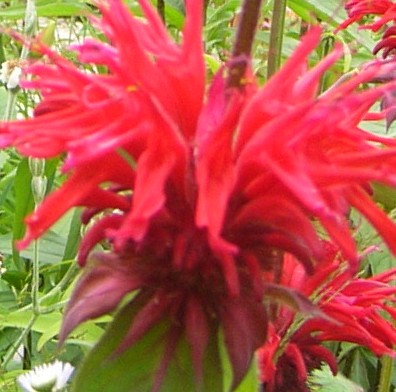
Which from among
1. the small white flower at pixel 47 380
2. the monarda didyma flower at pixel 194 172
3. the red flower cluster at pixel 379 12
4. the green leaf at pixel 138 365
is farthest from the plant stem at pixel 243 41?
the red flower cluster at pixel 379 12

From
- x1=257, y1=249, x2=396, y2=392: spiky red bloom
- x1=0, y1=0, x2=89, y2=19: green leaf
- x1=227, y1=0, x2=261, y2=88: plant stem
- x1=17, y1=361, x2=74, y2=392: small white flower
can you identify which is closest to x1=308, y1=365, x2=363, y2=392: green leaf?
x1=257, y1=249, x2=396, y2=392: spiky red bloom

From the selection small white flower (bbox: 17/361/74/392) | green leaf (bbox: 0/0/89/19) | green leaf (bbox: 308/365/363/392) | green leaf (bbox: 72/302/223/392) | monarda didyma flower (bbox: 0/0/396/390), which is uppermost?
monarda didyma flower (bbox: 0/0/396/390)

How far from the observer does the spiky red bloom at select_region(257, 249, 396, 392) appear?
773 millimetres

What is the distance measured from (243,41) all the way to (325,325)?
0.34m

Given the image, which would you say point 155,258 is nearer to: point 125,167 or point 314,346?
point 125,167

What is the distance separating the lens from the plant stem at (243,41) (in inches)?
22.2

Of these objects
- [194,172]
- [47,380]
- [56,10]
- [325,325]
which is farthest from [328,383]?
[56,10]

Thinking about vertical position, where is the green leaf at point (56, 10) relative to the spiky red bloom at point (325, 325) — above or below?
above

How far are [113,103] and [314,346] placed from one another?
1.33 ft

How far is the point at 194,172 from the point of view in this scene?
0.56 meters

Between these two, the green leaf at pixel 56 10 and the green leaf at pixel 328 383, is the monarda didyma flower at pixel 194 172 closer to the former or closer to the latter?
the green leaf at pixel 328 383

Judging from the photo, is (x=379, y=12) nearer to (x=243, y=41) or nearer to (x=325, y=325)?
(x=325, y=325)

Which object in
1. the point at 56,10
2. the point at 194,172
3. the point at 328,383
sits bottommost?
the point at 328,383

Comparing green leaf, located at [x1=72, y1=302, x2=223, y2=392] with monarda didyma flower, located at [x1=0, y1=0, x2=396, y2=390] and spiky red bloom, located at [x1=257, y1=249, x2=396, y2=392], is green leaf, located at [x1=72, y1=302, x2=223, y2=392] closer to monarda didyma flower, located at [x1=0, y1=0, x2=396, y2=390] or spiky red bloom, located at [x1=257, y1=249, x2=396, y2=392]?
monarda didyma flower, located at [x1=0, y1=0, x2=396, y2=390]
